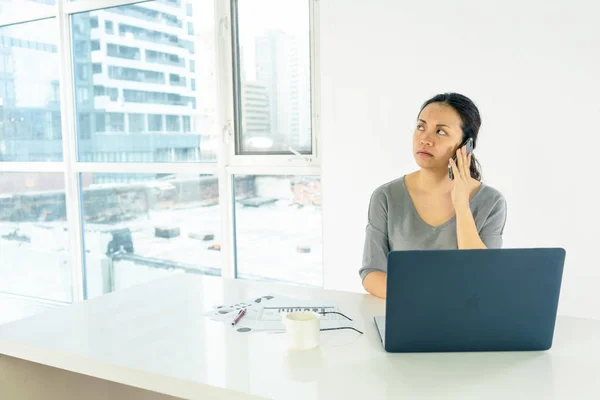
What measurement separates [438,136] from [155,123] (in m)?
2.37

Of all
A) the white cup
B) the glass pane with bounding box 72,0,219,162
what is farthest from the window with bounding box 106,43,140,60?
the white cup

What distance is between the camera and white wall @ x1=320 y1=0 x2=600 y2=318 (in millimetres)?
2406

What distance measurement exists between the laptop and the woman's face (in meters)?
0.78

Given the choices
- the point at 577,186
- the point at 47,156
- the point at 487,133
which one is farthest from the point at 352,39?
the point at 47,156

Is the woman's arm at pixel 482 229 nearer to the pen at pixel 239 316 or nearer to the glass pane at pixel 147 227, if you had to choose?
the pen at pixel 239 316

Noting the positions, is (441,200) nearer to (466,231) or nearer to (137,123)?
(466,231)

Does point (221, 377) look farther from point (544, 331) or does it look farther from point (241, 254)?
point (241, 254)

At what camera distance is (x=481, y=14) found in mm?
2561

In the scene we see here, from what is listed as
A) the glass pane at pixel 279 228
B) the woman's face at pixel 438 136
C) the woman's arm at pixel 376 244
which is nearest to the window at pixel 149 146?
the glass pane at pixel 279 228

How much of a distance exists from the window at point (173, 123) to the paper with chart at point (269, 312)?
7.37 feet

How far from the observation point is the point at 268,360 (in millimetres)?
1208

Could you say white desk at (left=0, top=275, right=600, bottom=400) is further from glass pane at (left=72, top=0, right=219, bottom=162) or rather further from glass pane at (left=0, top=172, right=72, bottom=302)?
glass pane at (left=0, top=172, right=72, bottom=302)

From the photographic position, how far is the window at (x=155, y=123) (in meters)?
3.76

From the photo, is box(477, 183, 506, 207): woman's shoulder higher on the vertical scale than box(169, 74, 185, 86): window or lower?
lower
